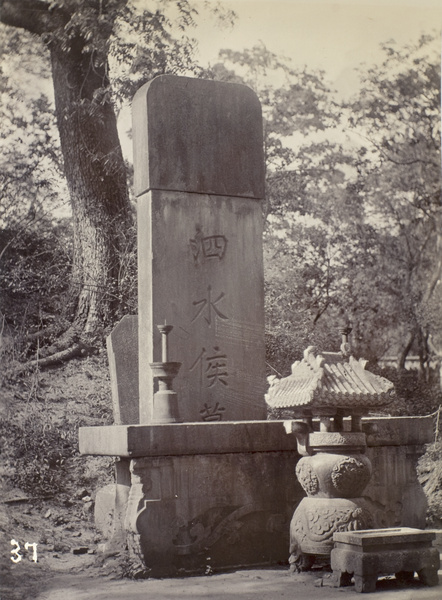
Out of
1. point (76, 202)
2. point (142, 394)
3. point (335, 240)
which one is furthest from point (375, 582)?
point (335, 240)

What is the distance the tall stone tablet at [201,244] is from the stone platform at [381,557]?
211cm

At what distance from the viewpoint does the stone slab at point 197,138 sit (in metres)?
6.52

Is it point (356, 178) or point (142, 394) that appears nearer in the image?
point (142, 394)

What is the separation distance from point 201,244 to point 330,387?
2.18 metres

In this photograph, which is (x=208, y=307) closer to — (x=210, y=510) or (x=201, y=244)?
(x=201, y=244)

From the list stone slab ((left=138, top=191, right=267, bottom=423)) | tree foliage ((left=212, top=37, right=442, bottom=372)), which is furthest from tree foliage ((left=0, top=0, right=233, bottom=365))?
stone slab ((left=138, top=191, right=267, bottom=423))

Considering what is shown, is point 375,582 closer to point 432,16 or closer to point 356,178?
point 432,16

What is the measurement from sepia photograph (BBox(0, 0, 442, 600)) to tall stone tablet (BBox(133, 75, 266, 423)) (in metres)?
0.02

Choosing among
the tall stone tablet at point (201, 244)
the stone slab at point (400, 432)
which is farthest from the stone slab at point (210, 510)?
the tall stone tablet at point (201, 244)

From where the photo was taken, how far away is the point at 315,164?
40.9 feet

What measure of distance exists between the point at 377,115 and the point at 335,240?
2031 millimetres

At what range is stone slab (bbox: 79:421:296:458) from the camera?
5.14 m

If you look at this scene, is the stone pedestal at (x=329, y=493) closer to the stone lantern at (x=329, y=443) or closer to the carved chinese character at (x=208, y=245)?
the stone lantern at (x=329, y=443)

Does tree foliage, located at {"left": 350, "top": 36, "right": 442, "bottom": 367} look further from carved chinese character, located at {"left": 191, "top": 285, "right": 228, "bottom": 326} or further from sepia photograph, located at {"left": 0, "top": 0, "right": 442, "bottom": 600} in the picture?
carved chinese character, located at {"left": 191, "top": 285, "right": 228, "bottom": 326}
